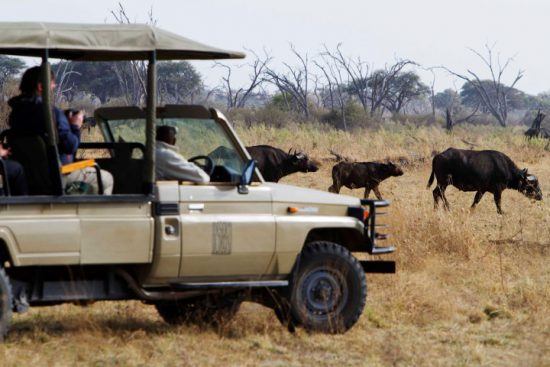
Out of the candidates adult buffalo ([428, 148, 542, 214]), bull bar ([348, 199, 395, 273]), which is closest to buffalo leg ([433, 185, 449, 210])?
adult buffalo ([428, 148, 542, 214])

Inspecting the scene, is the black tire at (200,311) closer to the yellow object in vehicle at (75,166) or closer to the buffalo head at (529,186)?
the yellow object in vehicle at (75,166)

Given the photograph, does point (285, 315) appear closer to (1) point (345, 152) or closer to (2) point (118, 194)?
(2) point (118, 194)

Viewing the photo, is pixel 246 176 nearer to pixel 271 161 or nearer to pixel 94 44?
pixel 94 44

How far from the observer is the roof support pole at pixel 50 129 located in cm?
706

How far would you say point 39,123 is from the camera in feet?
24.0

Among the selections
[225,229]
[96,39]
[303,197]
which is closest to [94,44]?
[96,39]

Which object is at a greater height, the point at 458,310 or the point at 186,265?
the point at 186,265

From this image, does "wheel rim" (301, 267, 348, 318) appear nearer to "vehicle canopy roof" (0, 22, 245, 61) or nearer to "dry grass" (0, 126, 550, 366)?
"dry grass" (0, 126, 550, 366)

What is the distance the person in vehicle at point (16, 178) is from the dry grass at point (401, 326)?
3.27 feet

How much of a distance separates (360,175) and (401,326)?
1206 cm

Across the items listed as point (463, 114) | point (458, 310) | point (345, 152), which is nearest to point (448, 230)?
point (458, 310)

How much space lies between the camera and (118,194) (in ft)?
25.2

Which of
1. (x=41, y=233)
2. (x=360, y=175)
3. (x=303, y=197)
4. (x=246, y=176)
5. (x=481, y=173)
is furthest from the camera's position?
(x=360, y=175)

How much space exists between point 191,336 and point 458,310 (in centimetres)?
262
